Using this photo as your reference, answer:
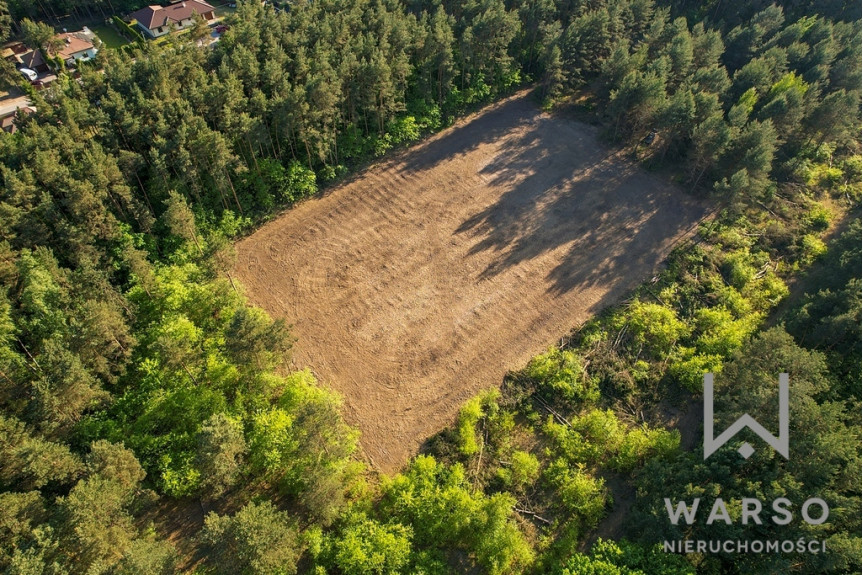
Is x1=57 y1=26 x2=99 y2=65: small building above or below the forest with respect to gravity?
above

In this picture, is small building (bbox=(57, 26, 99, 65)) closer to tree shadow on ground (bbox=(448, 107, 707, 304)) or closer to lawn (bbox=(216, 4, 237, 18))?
lawn (bbox=(216, 4, 237, 18))

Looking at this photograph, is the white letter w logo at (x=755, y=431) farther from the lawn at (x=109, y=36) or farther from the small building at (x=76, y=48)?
the lawn at (x=109, y=36)

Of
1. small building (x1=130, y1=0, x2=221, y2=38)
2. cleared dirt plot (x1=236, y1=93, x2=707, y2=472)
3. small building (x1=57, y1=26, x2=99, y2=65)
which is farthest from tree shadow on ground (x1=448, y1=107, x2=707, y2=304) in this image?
small building (x1=57, y1=26, x2=99, y2=65)

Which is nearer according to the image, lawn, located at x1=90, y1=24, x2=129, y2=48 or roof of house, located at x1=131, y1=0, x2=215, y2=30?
roof of house, located at x1=131, y1=0, x2=215, y2=30

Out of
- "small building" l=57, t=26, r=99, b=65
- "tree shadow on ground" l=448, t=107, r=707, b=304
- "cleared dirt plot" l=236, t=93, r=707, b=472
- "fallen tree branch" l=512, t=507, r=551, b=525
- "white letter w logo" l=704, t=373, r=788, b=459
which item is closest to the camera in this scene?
"white letter w logo" l=704, t=373, r=788, b=459

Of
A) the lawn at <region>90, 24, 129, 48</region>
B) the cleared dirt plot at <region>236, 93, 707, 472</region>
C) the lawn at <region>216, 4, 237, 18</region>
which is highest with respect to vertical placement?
the lawn at <region>216, 4, 237, 18</region>

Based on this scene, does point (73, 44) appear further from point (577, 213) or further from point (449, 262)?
point (577, 213)

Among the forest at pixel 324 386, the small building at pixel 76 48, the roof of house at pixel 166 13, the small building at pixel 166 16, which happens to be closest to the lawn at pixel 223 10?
the roof of house at pixel 166 13

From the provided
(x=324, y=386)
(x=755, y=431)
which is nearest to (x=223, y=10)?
(x=324, y=386)

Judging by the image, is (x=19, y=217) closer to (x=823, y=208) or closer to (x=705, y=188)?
(x=705, y=188)
